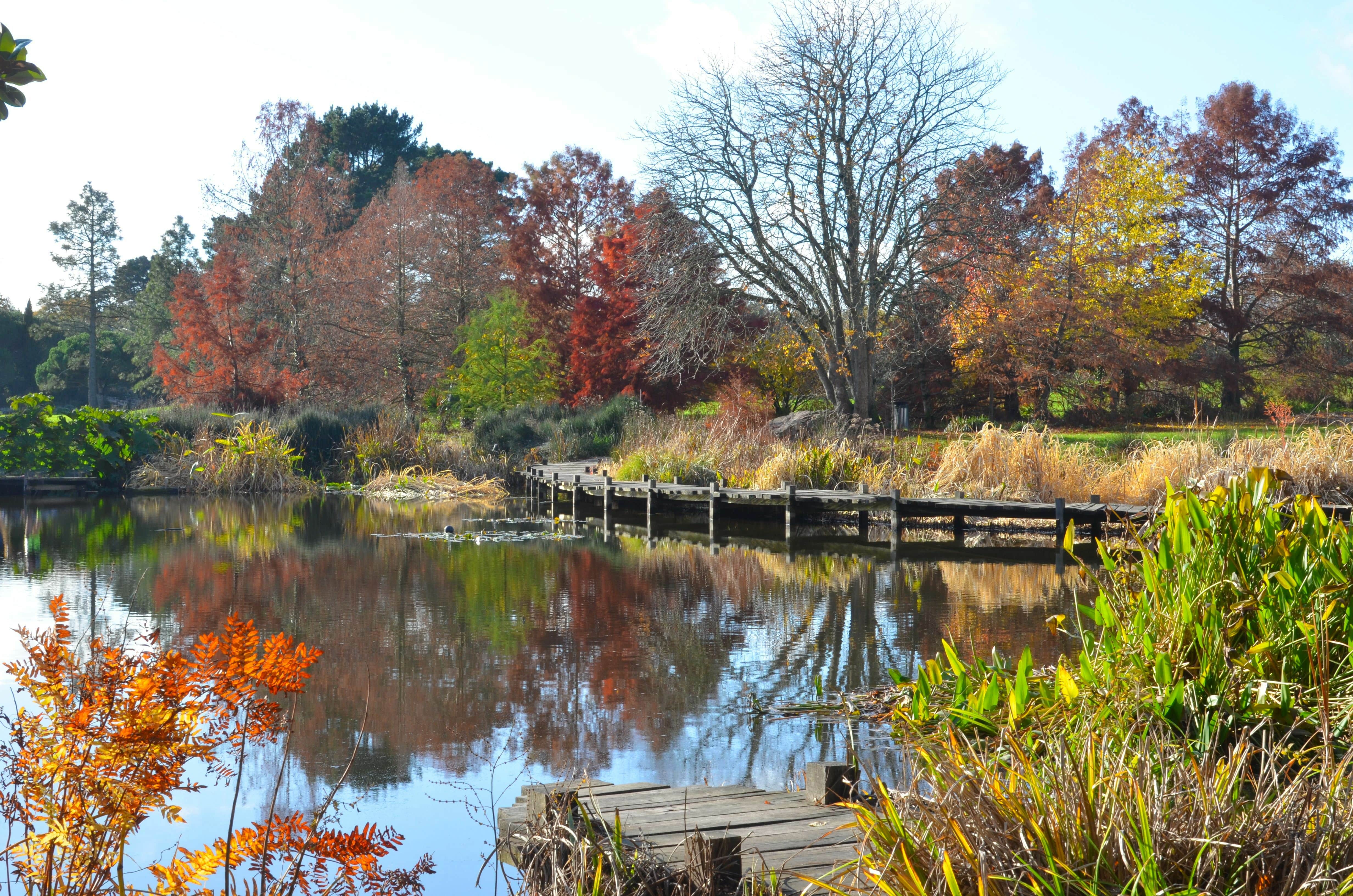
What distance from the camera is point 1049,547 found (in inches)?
565

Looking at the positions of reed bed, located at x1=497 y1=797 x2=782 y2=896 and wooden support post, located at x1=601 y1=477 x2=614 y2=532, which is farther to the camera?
wooden support post, located at x1=601 y1=477 x2=614 y2=532

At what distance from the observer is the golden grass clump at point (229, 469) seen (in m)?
22.4

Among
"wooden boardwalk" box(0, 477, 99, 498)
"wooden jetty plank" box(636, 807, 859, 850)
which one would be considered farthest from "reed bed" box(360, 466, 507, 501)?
"wooden jetty plank" box(636, 807, 859, 850)

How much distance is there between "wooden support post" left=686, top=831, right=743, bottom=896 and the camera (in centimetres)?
292

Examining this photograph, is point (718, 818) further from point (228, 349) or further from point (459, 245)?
point (459, 245)

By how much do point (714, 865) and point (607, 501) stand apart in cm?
1480

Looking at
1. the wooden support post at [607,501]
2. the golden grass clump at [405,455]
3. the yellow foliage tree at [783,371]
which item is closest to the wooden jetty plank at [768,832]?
the wooden support post at [607,501]

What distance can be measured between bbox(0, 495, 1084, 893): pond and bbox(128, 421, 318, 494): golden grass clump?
19.2 ft

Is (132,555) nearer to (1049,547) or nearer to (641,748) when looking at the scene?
(641,748)

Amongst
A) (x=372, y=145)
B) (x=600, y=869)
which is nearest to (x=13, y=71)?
(x=600, y=869)

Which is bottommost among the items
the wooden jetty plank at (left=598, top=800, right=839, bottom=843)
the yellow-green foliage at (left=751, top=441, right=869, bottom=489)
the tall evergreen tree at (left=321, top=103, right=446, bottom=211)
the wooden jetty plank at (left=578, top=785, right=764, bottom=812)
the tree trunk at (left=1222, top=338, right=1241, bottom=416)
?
the wooden jetty plank at (left=578, top=785, right=764, bottom=812)

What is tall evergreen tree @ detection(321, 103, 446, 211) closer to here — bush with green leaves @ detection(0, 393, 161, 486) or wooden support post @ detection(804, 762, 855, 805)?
bush with green leaves @ detection(0, 393, 161, 486)

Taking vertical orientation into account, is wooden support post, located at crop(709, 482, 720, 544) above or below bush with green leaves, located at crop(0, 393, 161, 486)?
below

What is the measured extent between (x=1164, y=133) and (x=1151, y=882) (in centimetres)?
3260
